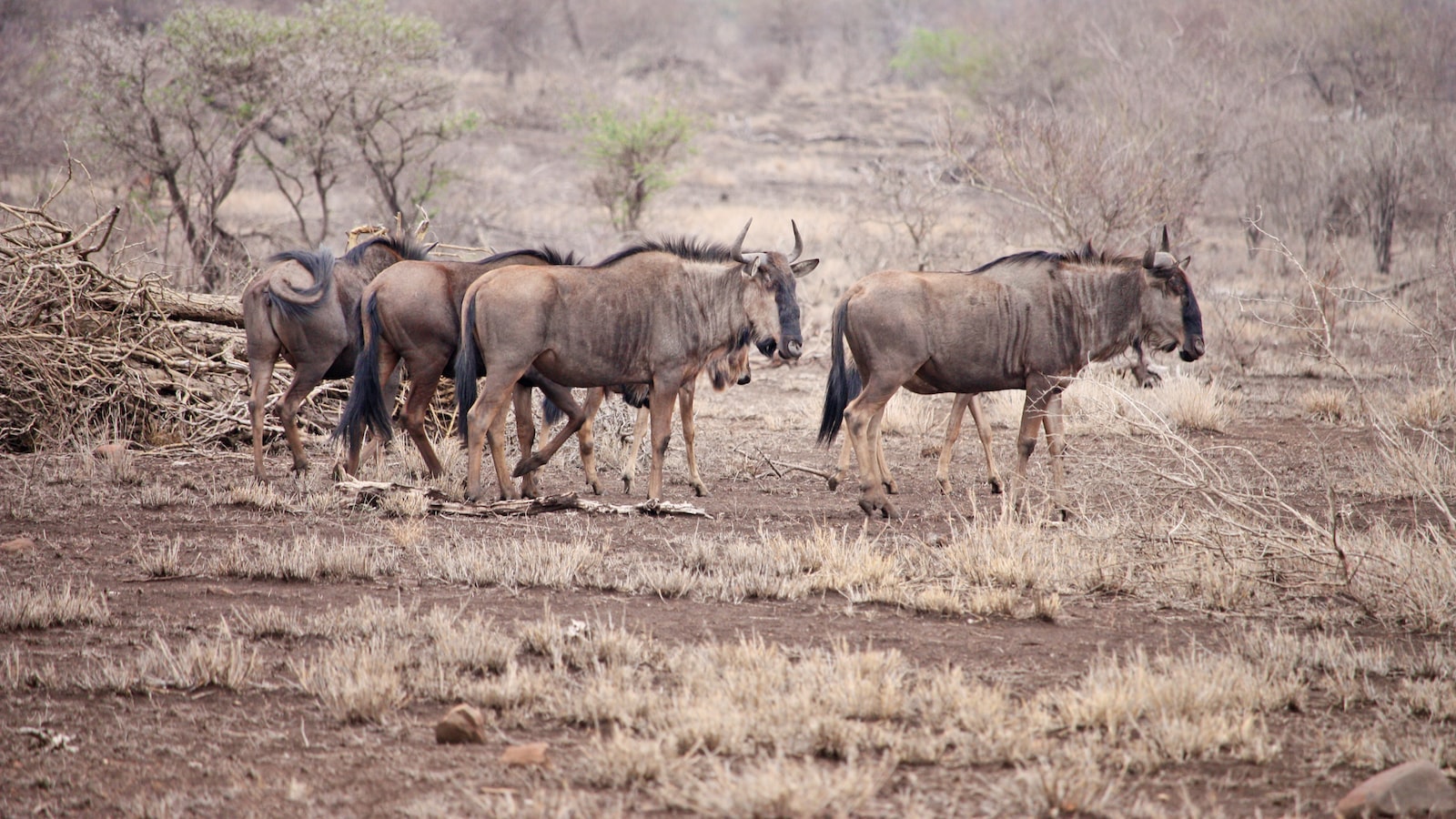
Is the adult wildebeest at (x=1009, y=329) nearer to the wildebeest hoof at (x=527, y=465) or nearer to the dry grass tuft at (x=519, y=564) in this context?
the wildebeest hoof at (x=527, y=465)

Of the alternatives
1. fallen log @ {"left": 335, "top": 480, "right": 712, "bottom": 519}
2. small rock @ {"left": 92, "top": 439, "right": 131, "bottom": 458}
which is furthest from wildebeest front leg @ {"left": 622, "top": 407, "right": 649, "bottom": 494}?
small rock @ {"left": 92, "top": 439, "right": 131, "bottom": 458}

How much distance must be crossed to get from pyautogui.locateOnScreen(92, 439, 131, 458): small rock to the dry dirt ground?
39 cm

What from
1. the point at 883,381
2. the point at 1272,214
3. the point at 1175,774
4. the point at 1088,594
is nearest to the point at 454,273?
the point at 883,381

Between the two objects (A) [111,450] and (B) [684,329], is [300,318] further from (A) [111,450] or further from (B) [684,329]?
(B) [684,329]

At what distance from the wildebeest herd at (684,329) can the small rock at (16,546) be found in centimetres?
214

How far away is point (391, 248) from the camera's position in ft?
30.4

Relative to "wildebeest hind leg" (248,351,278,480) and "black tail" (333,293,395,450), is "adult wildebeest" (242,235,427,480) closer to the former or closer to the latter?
"wildebeest hind leg" (248,351,278,480)

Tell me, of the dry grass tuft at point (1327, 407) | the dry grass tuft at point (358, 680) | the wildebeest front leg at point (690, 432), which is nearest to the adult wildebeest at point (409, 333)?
the wildebeest front leg at point (690, 432)

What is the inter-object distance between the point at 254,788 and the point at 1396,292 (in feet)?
62.8

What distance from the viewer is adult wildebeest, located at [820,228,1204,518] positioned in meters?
8.09

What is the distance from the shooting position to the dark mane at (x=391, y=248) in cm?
909

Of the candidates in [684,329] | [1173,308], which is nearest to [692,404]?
[684,329]

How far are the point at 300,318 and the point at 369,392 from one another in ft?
3.09

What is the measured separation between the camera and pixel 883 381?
8094mm
